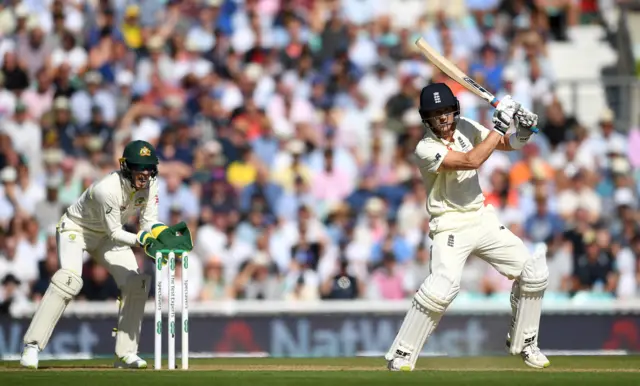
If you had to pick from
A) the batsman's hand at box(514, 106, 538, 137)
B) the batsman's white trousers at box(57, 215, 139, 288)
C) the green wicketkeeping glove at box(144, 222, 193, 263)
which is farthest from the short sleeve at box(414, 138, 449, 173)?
the batsman's white trousers at box(57, 215, 139, 288)

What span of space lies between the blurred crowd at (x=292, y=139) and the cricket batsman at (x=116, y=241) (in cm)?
316

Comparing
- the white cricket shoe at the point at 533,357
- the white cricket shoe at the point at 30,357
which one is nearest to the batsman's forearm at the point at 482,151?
the white cricket shoe at the point at 533,357

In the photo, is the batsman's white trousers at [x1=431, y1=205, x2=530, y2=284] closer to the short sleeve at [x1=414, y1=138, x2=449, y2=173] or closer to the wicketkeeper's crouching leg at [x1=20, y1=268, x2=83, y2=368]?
the short sleeve at [x1=414, y1=138, x2=449, y2=173]

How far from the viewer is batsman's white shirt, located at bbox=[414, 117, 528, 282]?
900 centimetres

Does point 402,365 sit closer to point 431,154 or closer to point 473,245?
point 473,245

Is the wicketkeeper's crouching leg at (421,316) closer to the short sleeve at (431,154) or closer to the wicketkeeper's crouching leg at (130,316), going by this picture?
the short sleeve at (431,154)

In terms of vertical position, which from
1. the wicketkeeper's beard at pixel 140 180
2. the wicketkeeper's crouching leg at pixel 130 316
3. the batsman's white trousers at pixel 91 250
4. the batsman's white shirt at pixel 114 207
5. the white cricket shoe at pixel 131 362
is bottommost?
the white cricket shoe at pixel 131 362

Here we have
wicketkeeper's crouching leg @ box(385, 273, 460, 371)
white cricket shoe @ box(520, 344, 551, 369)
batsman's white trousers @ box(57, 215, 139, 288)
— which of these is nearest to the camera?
wicketkeeper's crouching leg @ box(385, 273, 460, 371)

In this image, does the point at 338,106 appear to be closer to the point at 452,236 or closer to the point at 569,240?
the point at 569,240

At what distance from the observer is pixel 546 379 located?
317 inches

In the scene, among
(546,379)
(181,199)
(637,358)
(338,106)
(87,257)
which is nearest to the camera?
(546,379)

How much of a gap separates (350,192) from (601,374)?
648cm

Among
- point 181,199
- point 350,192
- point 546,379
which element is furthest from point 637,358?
point 181,199

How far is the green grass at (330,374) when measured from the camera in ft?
26.2
